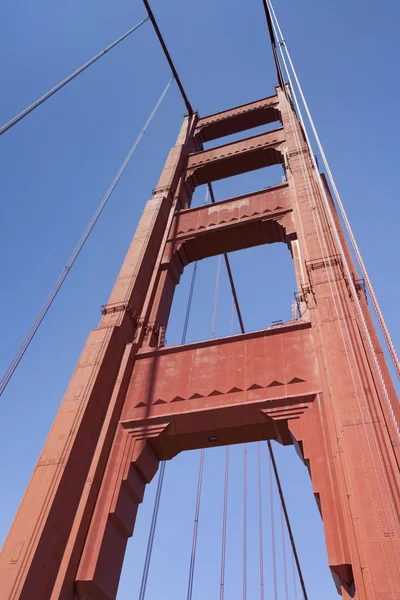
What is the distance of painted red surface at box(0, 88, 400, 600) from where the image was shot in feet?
21.8

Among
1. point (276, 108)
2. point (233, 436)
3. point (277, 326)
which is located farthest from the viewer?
point (276, 108)

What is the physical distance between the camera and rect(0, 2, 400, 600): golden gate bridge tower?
6645mm

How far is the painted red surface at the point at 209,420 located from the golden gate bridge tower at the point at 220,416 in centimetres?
3

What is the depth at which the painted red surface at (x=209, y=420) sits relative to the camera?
6637 millimetres

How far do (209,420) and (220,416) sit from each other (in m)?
0.25

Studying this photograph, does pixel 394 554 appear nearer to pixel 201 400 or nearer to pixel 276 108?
pixel 201 400

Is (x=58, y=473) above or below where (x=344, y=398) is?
below

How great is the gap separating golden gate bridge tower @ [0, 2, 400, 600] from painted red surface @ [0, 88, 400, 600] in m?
0.03

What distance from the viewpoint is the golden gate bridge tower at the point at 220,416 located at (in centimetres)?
664

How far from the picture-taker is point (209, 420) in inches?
365

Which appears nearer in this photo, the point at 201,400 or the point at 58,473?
the point at 58,473

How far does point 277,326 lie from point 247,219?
208 inches

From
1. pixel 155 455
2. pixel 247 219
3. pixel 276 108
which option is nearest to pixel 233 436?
pixel 155 455

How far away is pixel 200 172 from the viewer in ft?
64.7
